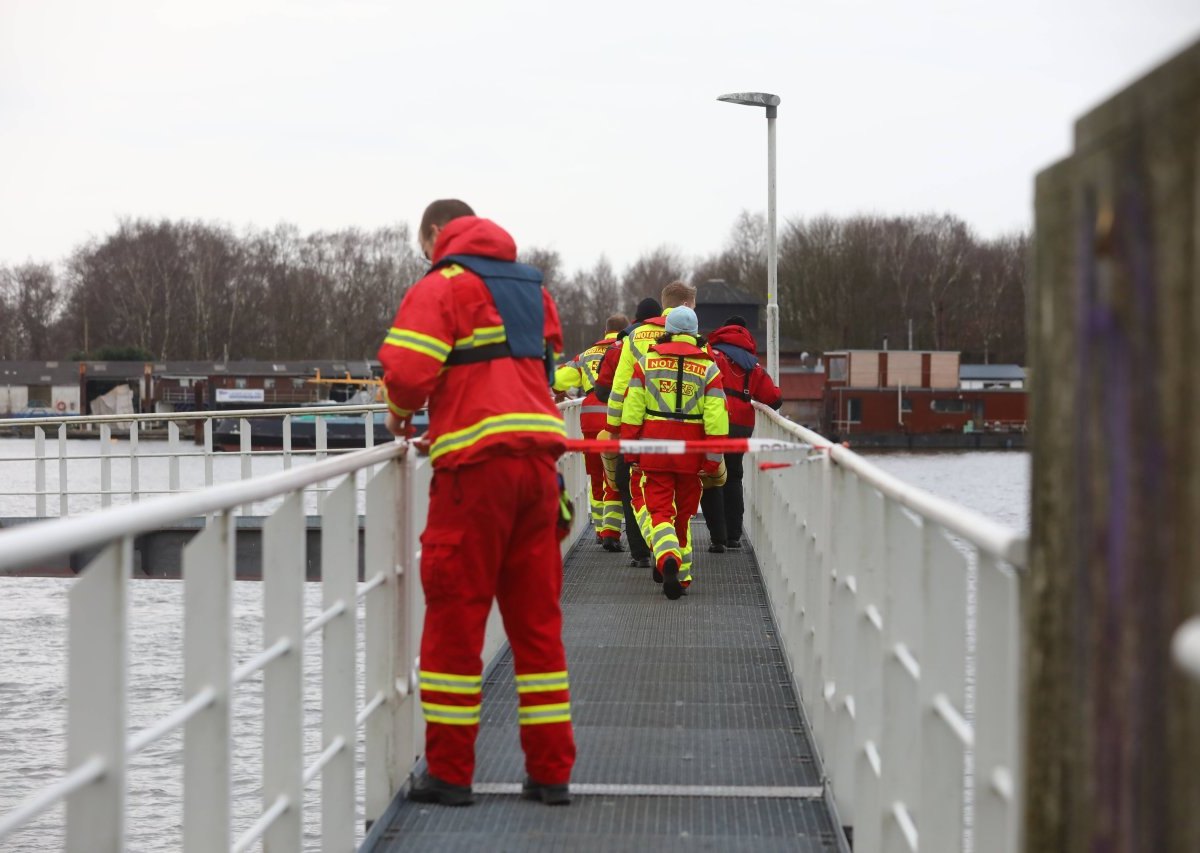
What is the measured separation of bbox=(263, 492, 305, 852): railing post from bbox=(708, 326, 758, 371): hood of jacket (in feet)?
24.3

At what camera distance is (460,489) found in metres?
4.63

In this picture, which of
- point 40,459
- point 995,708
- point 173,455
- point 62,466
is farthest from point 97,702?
point 62,466

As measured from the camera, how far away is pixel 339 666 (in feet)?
14.0

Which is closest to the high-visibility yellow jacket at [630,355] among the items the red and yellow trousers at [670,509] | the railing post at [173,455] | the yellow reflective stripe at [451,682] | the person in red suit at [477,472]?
the red and yellow trousers at [670,509]

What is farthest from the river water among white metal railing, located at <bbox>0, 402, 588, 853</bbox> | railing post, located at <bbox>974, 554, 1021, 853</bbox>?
railing post, located at <bbox>974, 554, 1021, 853</bbox>

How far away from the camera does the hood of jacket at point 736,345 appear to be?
10938 millimetres

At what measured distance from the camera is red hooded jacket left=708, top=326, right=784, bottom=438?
10.9 metres

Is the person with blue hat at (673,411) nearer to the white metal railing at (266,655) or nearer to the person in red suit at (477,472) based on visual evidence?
the white metal railing at (266,655)

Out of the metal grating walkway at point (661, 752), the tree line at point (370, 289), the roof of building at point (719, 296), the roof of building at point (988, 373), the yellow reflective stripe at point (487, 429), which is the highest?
the tree line at point (370, 289)

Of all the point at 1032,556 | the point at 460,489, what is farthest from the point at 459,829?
the point at 1032,556

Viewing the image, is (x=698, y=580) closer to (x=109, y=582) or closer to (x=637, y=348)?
(x=637, y=348)

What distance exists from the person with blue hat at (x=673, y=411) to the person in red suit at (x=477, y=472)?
428 cm

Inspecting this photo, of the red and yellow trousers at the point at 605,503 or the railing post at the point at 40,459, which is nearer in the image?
the red and yellow trousers at the point at 605,503

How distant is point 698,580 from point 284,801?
22.3 ft
